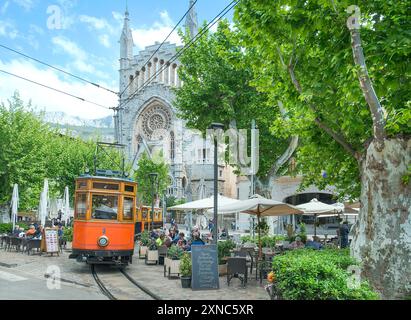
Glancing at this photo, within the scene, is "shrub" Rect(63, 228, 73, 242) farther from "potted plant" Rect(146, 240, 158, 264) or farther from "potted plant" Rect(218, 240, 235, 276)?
"potted plant" Rect(218, 240, 235, 276)

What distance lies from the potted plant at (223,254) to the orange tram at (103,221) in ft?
10.7

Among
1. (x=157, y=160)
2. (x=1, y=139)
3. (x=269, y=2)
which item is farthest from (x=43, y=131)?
(x=269, y=2)

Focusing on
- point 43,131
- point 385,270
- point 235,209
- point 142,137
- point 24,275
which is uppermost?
point 142,137

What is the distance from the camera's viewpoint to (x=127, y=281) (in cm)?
1219

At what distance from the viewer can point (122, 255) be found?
14078 millimetres

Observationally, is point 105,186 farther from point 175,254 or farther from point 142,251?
point 142,251

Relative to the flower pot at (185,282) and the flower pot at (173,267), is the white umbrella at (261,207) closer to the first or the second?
the flower pot at (173,267)

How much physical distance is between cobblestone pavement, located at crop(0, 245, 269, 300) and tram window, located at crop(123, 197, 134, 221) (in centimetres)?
180

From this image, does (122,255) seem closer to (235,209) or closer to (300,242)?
(235,209)

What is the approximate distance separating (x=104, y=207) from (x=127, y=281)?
9.63 ft

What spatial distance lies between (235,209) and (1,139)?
23.0 m

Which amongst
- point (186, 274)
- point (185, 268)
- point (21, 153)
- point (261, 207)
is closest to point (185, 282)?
point (186, 274)

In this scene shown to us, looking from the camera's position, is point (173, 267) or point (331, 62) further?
point (173, 267)
